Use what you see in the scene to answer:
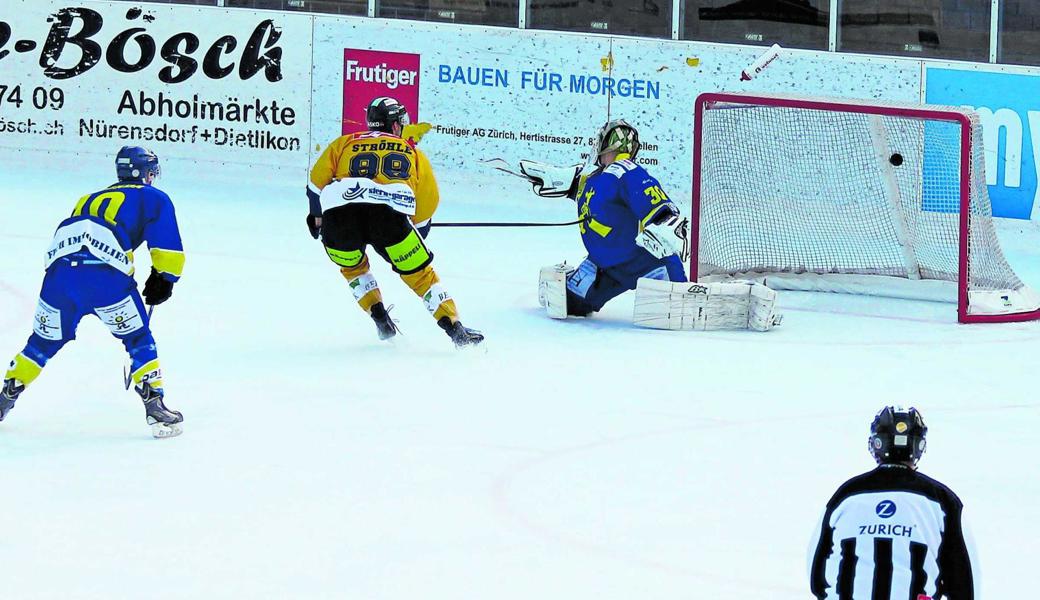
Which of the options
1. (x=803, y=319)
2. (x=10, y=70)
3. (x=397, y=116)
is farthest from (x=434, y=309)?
(x=10, y=70)

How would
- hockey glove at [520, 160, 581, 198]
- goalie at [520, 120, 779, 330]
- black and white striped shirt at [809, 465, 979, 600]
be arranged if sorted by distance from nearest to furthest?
1. black and white striped shirt at [809, 465, 979, 600]
2. goalie at [520, 120, 779, 330]
3. hockey glove at [520, 160, 581, 198]

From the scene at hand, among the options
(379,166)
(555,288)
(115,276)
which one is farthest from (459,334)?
(115,276)

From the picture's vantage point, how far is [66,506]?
426cm

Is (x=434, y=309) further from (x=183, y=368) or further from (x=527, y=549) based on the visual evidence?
(x=527, y=549)

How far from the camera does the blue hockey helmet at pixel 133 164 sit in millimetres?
5008

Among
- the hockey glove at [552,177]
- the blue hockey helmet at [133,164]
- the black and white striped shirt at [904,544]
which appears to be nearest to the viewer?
the black and white striped shirt at [904,544]

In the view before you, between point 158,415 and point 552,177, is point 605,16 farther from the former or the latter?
point 158,415

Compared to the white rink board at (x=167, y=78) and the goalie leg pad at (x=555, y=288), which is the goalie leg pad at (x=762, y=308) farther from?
the white rink board at (x=167, y=78)

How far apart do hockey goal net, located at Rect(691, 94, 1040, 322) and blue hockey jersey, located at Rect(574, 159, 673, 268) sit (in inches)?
39.2

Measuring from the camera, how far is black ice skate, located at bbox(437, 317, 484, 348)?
255 inches

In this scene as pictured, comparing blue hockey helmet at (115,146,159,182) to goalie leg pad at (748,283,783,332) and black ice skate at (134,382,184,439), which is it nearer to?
black ice skate at (134,382,184,439)

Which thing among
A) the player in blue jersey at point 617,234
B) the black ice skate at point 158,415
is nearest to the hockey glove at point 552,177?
the player in blue jersey at point 617,234

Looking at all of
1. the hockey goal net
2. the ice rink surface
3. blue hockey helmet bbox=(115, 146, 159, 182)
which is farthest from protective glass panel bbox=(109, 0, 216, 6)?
blue hockey helmet bbox=(115, 146, 159, 182)

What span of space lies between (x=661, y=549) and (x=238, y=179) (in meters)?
7.48
